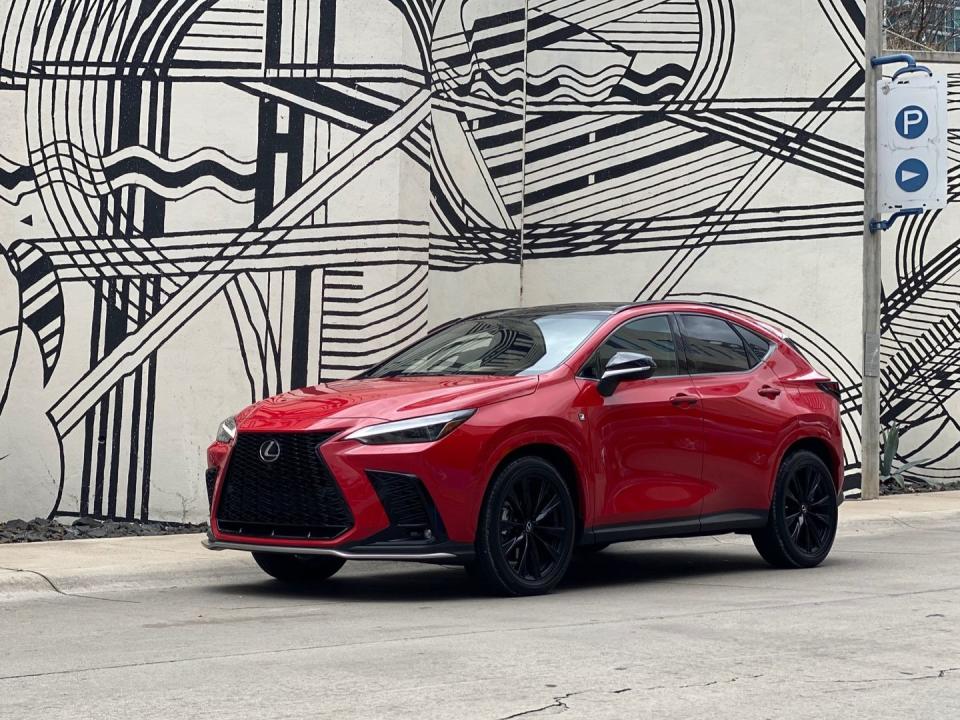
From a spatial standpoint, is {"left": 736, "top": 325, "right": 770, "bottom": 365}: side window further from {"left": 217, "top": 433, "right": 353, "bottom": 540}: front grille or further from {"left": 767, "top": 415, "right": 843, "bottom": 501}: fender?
{"left": 217, "top": 433, "right": 353, "bottom": 540}: front grille

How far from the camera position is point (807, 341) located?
1670 centimetres

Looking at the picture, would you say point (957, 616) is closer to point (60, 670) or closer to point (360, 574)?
point (360, 574)

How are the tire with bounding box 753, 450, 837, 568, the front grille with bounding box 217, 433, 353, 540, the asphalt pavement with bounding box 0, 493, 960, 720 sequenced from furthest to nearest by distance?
the tire with bounding box 753, 450, 837, 568 < the front grille with bounding box 217, 433, 353, 540 < the asphalt pavement with bounding box 0, 493, 960, 720

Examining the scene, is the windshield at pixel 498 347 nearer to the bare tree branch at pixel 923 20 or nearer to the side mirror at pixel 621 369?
the side mirror at pixel 621 369

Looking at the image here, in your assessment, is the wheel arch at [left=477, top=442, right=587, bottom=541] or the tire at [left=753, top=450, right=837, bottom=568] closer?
the wheel arch at [left=477, top=442, right=587, bottom=541]

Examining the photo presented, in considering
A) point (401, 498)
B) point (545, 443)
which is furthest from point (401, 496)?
point (545, 443)

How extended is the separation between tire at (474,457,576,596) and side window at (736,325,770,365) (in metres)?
2.23

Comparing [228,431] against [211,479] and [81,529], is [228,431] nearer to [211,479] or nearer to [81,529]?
[211,479]

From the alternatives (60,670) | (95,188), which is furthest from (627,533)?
(95,188)

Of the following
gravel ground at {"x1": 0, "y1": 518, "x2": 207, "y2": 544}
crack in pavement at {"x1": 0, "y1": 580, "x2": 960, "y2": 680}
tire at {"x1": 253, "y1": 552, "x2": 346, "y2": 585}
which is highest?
crack in pavement at {"x1": 0, "y1": 580, "x2": 960, "y2": 680}

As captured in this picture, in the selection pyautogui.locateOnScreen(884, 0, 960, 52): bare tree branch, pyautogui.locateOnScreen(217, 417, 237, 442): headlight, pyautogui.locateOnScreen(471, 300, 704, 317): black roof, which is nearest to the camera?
pyautogui.locateOnScreen(217, 417, 237, 442): headlight

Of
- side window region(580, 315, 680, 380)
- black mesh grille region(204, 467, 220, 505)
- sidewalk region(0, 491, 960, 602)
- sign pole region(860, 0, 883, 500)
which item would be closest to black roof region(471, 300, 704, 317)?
side window region(580, 315, 680, 380)

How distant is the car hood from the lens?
8633 mm

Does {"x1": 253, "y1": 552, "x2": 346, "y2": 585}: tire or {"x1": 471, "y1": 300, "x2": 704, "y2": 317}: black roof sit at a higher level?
{"x1": 471, "y1": 300, "x2": 704, "y2": 317}: black roof
